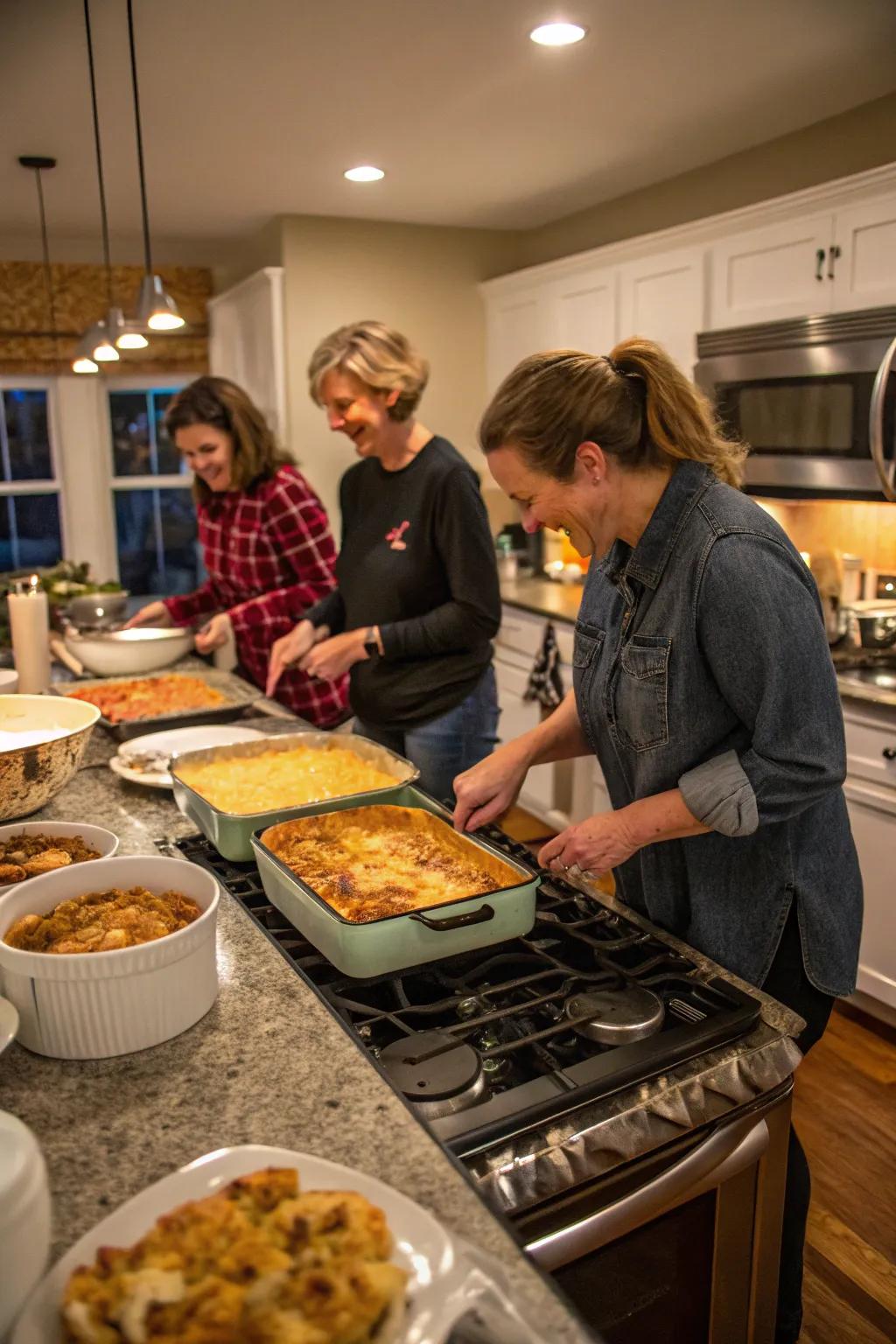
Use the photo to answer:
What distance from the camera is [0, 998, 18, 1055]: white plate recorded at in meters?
0.91

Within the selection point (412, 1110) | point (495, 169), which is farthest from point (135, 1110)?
point (495, 169)

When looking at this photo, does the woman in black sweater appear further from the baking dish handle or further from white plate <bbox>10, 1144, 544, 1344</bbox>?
white plate <bbox>10, 1144, 544, 1344</bbox>

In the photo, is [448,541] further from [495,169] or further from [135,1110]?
[495,169]

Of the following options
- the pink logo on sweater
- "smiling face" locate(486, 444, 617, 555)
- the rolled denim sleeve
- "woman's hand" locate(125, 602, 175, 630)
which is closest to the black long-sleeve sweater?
the pink logo on sweater

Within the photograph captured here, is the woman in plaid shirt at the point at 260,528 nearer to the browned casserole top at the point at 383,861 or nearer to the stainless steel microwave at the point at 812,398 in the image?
the stainless steel microwave at the point at 812,398

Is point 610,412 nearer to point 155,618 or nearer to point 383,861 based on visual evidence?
point 383,861

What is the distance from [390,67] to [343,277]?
198cm

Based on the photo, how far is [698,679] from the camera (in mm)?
1334

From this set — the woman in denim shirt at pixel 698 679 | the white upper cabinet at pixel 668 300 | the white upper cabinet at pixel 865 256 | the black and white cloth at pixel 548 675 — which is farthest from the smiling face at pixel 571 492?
the black and white cloth at pixel 548 675

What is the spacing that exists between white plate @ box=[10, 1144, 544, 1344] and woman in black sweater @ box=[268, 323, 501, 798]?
5.26 ft

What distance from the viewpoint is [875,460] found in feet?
9.15

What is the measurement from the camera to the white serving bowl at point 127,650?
2.87 m

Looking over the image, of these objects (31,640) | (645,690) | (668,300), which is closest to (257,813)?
(645,690)

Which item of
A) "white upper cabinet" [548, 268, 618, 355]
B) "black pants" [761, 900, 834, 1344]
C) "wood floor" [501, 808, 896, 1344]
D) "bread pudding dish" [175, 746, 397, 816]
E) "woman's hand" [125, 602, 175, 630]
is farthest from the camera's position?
"white upper cabinet" [548, 268, 618, 355]
